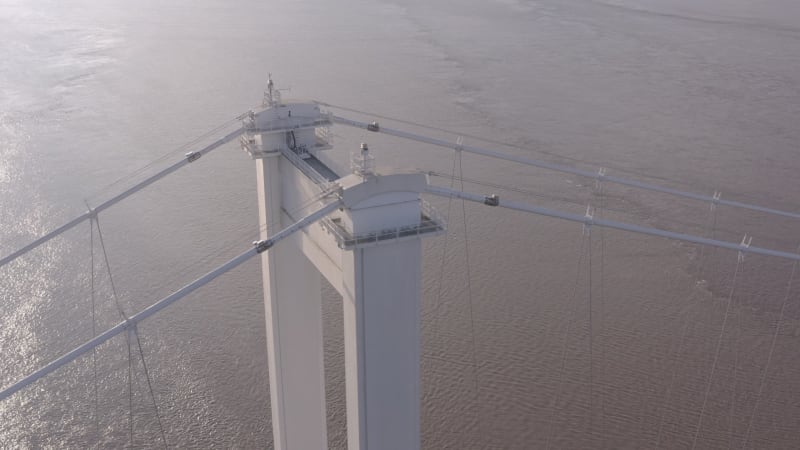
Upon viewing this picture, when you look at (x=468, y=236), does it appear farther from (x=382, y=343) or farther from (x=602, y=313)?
(x=382, y=343)

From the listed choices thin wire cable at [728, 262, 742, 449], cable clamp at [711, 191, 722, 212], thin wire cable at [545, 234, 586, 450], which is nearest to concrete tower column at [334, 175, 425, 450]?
cable clamp at [711, 191, 722, 212]

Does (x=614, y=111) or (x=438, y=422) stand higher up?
(x=614, y=111)

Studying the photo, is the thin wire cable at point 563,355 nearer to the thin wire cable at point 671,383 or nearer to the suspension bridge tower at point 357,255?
the thin wire cable at point 671,383

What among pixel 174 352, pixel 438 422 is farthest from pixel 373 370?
pixel 174 352

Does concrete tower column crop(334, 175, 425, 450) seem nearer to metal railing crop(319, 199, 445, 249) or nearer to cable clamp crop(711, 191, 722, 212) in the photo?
metal railing crop(319, 199, 445, 249)

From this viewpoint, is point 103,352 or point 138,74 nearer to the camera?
point 103,352

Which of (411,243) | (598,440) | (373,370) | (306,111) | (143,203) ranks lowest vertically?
(598,440)

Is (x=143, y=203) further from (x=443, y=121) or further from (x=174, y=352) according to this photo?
(x=443, y=121)
